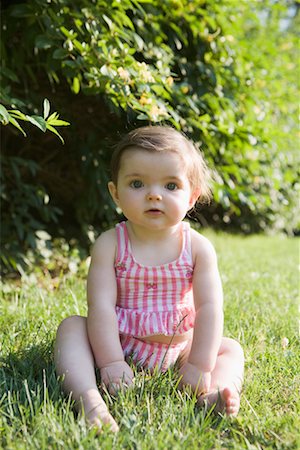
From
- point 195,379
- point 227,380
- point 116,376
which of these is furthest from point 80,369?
point 227,380

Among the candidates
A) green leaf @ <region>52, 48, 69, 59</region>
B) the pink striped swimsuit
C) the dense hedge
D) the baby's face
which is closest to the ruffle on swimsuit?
the pink striped swimsuit

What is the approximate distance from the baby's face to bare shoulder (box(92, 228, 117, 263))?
0.11m

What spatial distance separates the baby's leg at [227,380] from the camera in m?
1.81

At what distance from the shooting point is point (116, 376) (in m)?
1.94

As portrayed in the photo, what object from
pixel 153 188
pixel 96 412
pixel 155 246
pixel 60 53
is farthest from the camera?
pixel 60 53

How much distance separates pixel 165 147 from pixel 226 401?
0.84 m

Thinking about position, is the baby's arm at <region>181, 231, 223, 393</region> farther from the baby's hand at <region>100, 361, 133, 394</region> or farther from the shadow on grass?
the shadow on grass

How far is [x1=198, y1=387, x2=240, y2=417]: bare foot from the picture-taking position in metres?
1.80

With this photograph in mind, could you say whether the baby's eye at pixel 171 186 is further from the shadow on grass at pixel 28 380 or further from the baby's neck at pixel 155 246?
the shadow on grass at pixel 28 380

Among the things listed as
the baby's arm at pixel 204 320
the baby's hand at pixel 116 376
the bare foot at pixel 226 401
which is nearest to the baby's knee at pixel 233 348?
the baby's arm at pixel 204 320

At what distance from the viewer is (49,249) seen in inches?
157

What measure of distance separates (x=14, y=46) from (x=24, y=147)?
0.86 metres

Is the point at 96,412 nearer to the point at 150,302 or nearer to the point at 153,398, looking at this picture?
the point at 153,398

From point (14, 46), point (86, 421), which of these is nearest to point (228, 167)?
point (14, 46)
